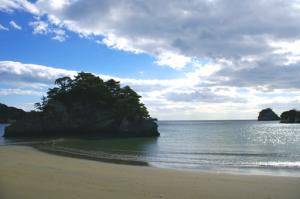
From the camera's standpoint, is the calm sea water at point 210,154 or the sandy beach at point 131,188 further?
the calm sea water at point 210,154

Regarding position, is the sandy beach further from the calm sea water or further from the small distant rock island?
the small distant rock island

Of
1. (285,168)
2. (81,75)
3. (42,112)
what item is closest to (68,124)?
(42,112)

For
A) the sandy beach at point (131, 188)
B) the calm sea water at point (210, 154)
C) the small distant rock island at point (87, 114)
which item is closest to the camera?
the sandy beach at point (131, 188)

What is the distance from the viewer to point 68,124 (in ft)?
268

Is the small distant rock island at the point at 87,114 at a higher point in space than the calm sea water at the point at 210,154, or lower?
higher

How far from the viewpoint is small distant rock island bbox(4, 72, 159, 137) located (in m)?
80.9

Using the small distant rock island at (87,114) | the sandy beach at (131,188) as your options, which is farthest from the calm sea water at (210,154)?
the small distant rock island at (87,114)

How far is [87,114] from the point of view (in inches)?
3317

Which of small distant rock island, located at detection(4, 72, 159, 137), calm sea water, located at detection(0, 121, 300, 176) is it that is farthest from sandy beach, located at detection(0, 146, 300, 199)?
small distant rock island, located at detection(4, 72, 159, 137)

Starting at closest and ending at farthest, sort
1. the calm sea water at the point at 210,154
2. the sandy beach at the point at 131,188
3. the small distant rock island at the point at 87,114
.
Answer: the sandy beach at the point at 131,188 → the calm sea water at the point at 210,154 → the small distant rock island at the point at 87,114

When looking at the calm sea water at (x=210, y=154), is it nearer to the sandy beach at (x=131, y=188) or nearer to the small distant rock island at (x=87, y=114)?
the sandy beach at (x=131, y=188)

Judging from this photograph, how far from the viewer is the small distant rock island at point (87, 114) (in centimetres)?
8088

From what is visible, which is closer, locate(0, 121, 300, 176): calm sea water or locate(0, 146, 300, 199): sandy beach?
locate(0, 146, 300, 199): sandy beach

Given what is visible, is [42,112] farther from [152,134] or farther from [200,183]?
[200,183]
